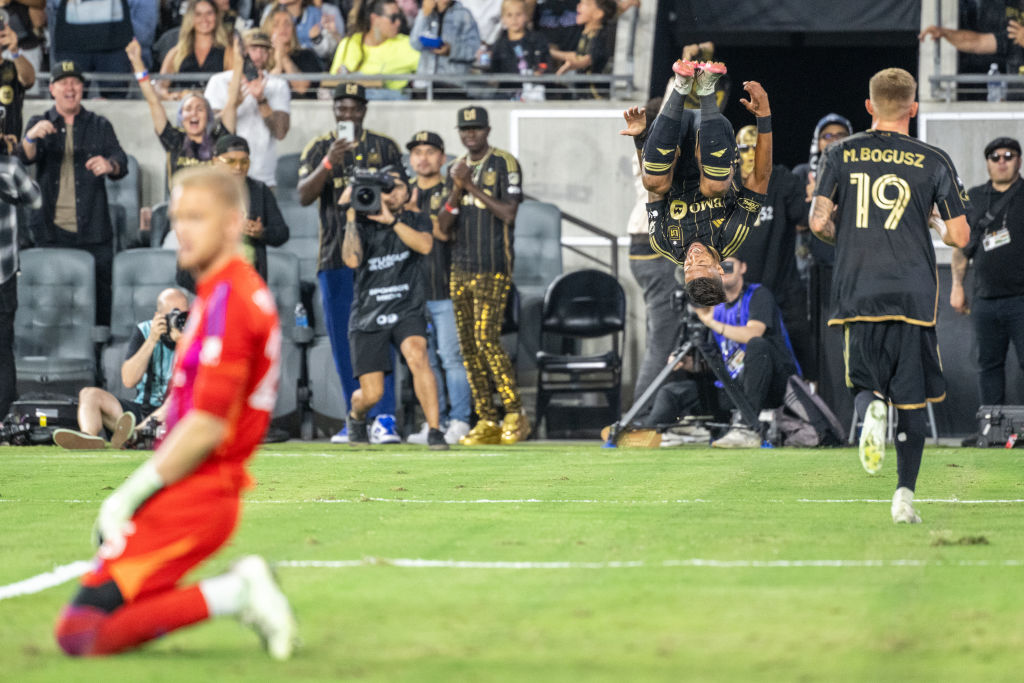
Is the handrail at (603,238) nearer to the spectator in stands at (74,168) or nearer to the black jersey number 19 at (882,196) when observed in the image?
the spectator in stands at (74,168)

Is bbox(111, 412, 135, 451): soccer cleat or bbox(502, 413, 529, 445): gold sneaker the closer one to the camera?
bbox(111, 412, 135, 451): soccer cleat

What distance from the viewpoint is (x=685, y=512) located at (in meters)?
7.63

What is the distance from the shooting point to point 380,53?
17062 millimetres

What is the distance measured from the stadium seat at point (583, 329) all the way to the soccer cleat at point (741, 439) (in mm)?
2068

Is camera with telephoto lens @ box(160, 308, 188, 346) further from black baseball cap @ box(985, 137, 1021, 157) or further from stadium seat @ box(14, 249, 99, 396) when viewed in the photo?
black baseball cap @ box(985, 137, 1021, 157)

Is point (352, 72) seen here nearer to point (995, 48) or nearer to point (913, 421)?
point (995, 48)

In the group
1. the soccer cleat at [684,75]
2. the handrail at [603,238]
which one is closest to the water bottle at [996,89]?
the handrail at [603,238]

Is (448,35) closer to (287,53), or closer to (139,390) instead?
(287,53)

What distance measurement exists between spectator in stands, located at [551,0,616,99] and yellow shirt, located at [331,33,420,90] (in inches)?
68.3

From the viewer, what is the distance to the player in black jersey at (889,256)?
7.27 metres

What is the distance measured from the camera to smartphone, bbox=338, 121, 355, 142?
13.4 metres

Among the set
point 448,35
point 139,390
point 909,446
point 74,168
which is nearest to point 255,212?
point 139,390

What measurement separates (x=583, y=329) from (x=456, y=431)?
6.74ft

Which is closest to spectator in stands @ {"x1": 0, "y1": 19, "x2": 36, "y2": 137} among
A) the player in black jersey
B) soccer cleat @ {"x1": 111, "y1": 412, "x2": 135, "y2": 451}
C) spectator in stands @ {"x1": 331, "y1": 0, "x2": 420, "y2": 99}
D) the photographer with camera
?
spectator in stands @ {"x1": 331, "y1": 0, "x2": 420, "y2": 99}
